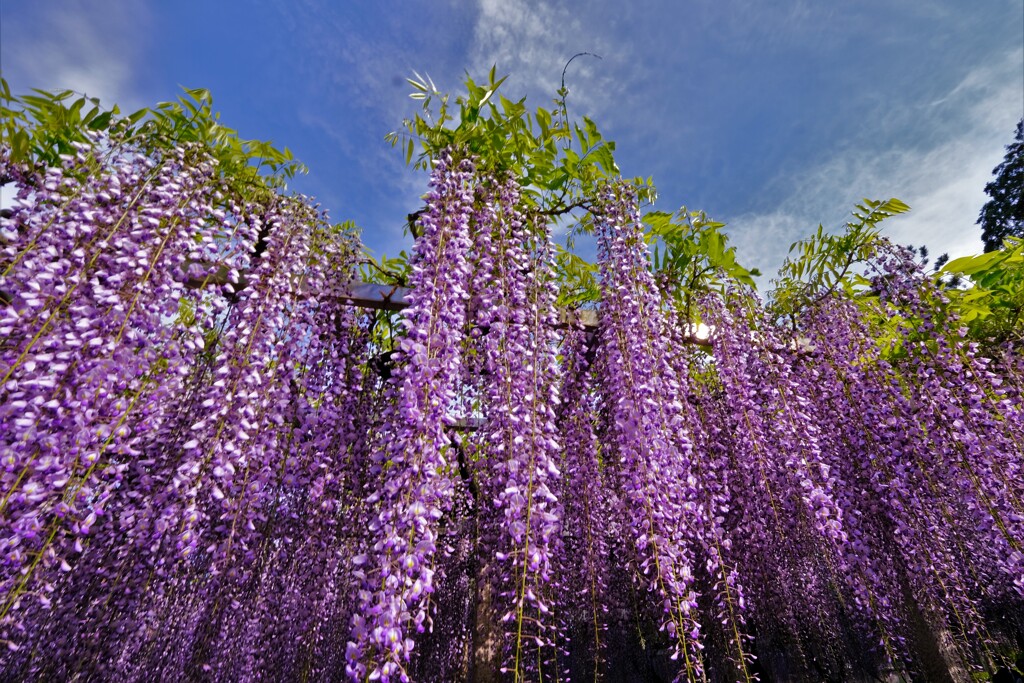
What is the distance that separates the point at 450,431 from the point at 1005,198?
31362 millimetres

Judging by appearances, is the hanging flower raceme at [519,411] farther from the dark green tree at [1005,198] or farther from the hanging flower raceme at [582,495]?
the dark green tree at [1005,198]

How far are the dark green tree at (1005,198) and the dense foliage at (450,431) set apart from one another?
2505 centimetres

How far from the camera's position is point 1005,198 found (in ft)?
74.4

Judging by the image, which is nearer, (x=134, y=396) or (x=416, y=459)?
(x=416, y=459)

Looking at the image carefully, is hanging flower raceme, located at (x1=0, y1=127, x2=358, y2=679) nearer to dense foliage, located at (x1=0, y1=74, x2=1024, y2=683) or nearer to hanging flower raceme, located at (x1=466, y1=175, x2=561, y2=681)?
dense foliage, located at (x1=0, y1=74, x2=1024, y2=683)

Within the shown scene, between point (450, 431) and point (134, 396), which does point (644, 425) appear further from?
point (134, 396)

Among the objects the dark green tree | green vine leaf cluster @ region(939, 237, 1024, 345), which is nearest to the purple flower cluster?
green vine leaf cluster @ region(939, 237, 1024, 345)

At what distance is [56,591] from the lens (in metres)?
3.40

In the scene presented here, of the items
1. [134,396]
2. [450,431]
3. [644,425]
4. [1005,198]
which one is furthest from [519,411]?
[1005,198]

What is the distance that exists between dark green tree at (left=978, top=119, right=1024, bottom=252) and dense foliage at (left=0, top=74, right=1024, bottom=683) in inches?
986

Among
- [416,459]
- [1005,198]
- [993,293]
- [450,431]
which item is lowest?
[416,459]

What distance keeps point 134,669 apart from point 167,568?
230 centimetres

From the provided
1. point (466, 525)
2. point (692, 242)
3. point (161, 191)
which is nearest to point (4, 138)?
point (161, 191)

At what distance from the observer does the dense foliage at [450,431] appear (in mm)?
2506
